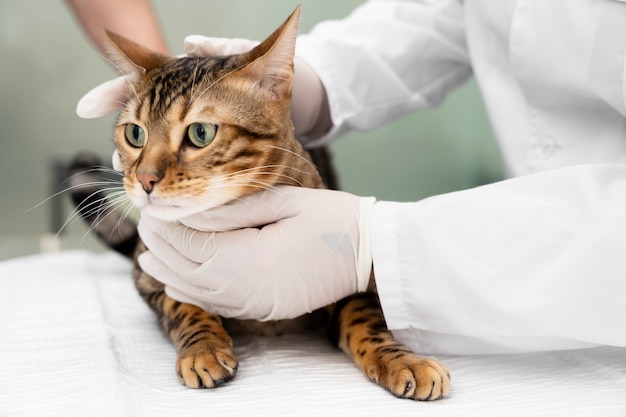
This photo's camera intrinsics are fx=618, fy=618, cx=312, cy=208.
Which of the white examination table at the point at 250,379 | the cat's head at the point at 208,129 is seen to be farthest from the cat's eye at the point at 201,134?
the white examination table at the point at 250,379

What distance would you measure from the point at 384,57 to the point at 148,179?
0.65 m

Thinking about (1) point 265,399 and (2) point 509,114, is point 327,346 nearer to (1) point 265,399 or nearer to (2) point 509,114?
(1) point 265,399

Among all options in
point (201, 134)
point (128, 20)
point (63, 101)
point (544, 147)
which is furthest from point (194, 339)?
point (63, 101)

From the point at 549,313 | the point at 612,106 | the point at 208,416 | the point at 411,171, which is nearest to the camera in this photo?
the point at 208,416

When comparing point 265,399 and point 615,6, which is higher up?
point 615,6

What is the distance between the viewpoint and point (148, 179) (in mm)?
827

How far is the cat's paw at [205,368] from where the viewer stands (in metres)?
0.79

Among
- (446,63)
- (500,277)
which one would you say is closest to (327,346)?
(500,277)

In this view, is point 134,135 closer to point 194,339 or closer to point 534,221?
point 194,339

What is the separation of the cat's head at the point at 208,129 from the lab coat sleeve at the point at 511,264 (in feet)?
0.66

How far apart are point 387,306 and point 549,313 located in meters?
0.22

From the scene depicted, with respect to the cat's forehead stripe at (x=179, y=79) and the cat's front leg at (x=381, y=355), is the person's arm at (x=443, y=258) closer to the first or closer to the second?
the cat's front leg at (x=381, y=355)

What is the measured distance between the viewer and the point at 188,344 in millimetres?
877

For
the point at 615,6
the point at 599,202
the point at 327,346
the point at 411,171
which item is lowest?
the point at 411,171
